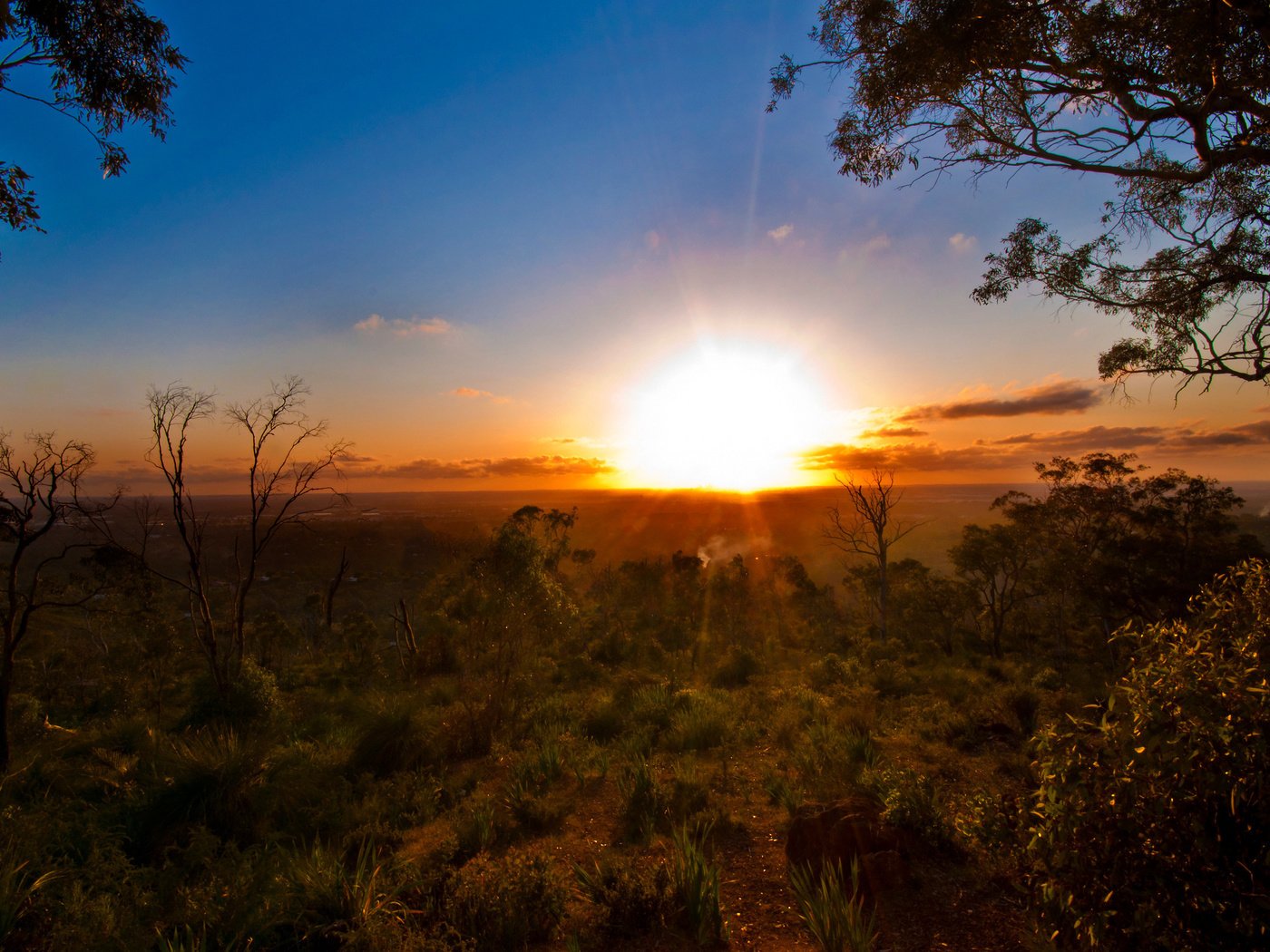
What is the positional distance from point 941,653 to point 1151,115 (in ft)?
66.2

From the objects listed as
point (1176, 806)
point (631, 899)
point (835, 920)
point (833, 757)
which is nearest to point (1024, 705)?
point (833, 757)

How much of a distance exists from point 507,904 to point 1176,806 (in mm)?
5019

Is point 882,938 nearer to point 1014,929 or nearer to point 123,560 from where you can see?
point 1014,929

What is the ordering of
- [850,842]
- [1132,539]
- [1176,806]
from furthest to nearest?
[1132,539]
[850,842]
[1176,806]

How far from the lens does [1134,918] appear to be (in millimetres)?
2604

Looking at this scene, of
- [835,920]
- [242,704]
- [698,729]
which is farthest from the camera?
[242,704]

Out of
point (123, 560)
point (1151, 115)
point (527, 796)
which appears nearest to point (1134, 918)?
point (527, 796)

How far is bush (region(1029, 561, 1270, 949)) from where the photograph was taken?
242 centimetres

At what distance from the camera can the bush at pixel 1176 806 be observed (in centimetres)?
242

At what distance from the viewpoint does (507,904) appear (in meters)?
4.90

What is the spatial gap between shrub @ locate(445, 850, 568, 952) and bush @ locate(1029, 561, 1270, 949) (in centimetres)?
419

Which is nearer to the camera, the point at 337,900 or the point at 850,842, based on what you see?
the point at 337,900

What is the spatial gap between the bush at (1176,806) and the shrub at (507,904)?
13.7 ft

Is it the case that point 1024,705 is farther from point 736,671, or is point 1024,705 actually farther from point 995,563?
point 995,563
